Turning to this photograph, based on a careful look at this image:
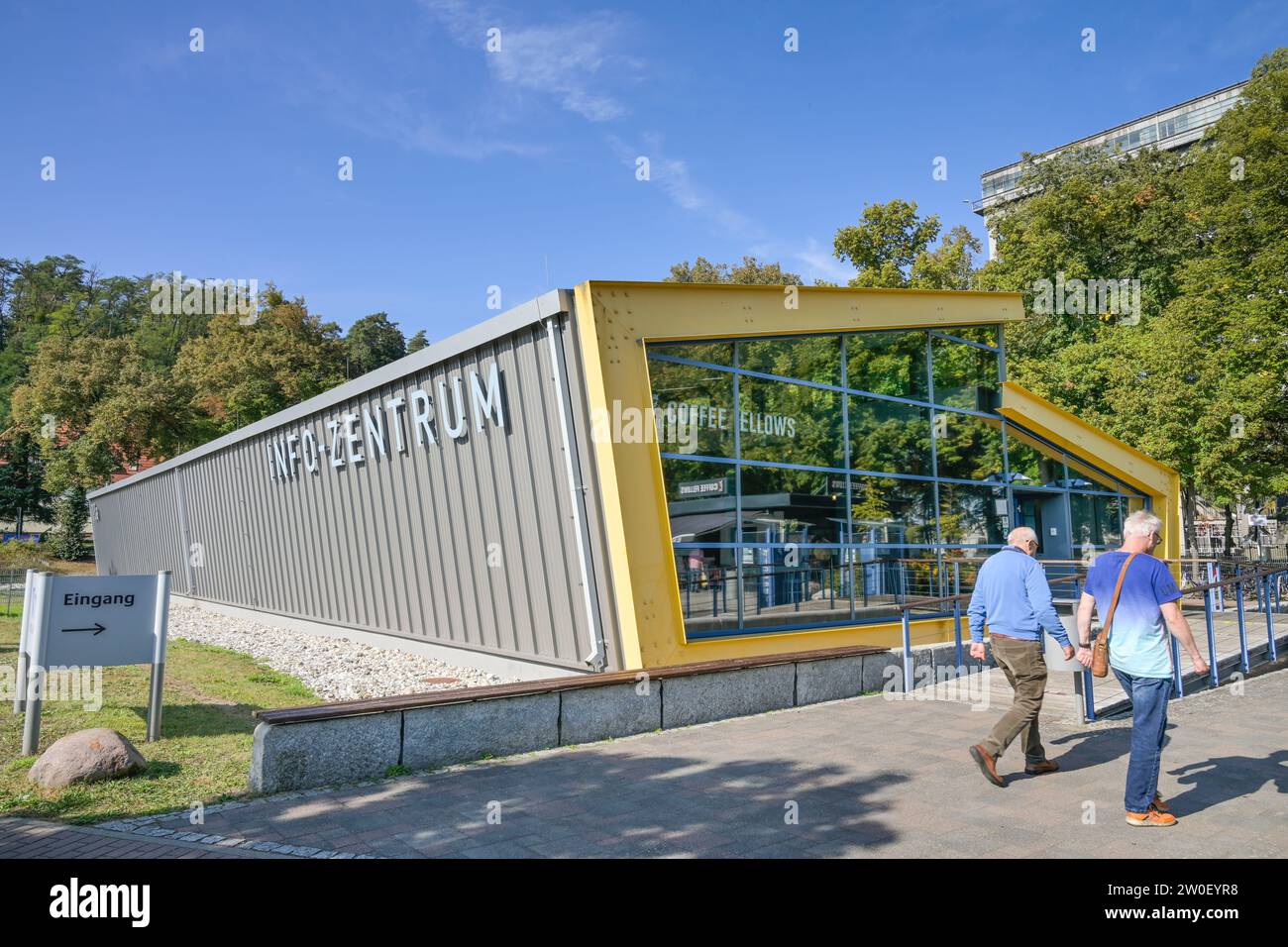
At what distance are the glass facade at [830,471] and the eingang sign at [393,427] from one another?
2.54 m

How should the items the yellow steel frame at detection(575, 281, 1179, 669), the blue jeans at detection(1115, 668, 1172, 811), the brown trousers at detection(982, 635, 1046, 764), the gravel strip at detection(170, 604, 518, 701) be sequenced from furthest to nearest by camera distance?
the gravel strip at detection(170, 604, 518, 701), the yellow steel frame at detection(575, 281, 1179, 669), the brown trousers at detection(982, 635, 1046, 764), the blue jeans at detection(1115, 668, 1172, 811)

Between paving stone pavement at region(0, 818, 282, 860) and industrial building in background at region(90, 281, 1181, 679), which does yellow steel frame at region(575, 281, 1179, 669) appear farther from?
paving stone pavement at region(0, 818, 282, 860)

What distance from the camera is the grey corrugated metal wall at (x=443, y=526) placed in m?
10.3

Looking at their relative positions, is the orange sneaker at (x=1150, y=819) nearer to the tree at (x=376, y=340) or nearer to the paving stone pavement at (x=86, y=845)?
the paving stone pavement at (x=86, y=845)

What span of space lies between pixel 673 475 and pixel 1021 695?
4836 millimetres

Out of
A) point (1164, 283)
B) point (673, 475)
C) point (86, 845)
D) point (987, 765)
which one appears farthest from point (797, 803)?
point (1164, 283)

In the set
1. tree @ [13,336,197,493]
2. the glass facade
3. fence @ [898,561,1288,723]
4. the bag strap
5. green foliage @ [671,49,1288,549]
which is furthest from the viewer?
tree @ [13,336,197,493]

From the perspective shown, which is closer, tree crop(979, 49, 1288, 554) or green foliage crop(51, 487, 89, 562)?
tree crop(979, 49, 1288, 554)

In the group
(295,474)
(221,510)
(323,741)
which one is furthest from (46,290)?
(323,741)

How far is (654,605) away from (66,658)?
17.6 ft

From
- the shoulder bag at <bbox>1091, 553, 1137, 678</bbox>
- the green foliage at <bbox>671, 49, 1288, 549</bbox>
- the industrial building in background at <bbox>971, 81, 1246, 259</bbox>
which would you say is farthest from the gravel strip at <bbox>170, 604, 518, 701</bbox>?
the industrial building in background at <bbox>971, 81, 1246, 259</bbox>

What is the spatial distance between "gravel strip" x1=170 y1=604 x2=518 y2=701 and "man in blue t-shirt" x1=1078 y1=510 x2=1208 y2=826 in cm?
571

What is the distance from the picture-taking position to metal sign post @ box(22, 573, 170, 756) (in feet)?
24.3

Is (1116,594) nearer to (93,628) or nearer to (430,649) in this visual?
(93,628)
